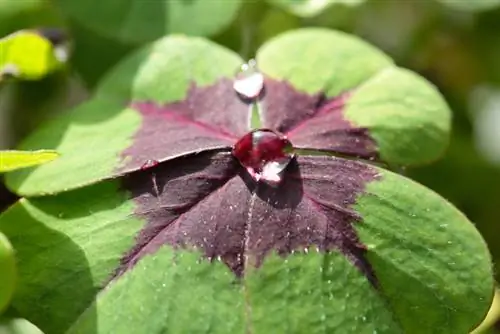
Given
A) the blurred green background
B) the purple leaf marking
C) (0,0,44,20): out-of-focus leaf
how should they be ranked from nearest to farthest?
the purple leaf marking, (0,0,44,20): out-of-focus leaf, the blurred green background

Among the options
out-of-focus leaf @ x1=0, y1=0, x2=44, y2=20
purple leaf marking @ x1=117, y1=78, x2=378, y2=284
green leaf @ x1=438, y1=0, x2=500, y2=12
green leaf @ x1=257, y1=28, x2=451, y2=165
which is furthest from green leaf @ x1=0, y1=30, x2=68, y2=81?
green leaf @ x1=438, y1=0, x2=500, y2=12

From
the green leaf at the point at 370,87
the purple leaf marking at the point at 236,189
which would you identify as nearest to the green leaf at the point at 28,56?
the purple leaf marking at the point at 236,189

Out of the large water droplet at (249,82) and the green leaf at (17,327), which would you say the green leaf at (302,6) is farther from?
the green leaf at (17,327)

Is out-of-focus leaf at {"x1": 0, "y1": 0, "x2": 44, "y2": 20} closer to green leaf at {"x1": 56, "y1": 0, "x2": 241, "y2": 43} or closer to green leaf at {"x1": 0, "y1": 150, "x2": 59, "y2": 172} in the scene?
green leaf at {"x1": 56, "y1": 0, "x2": 241, "y2": 43}

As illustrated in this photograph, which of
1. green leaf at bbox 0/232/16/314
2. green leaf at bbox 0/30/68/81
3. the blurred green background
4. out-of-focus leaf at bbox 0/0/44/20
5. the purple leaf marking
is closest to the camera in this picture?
green leaf at bbox 0/232/16/314

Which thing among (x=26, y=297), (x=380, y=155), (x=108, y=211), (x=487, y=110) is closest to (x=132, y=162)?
(x=108, y=211)

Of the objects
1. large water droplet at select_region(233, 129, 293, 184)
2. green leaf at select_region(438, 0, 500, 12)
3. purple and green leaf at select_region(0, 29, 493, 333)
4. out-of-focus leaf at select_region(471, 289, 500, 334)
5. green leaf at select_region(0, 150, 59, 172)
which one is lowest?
out-of-focus leaf at select_region(471, 289, 500, 334)

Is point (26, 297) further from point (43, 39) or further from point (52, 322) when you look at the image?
point (43, 39)
